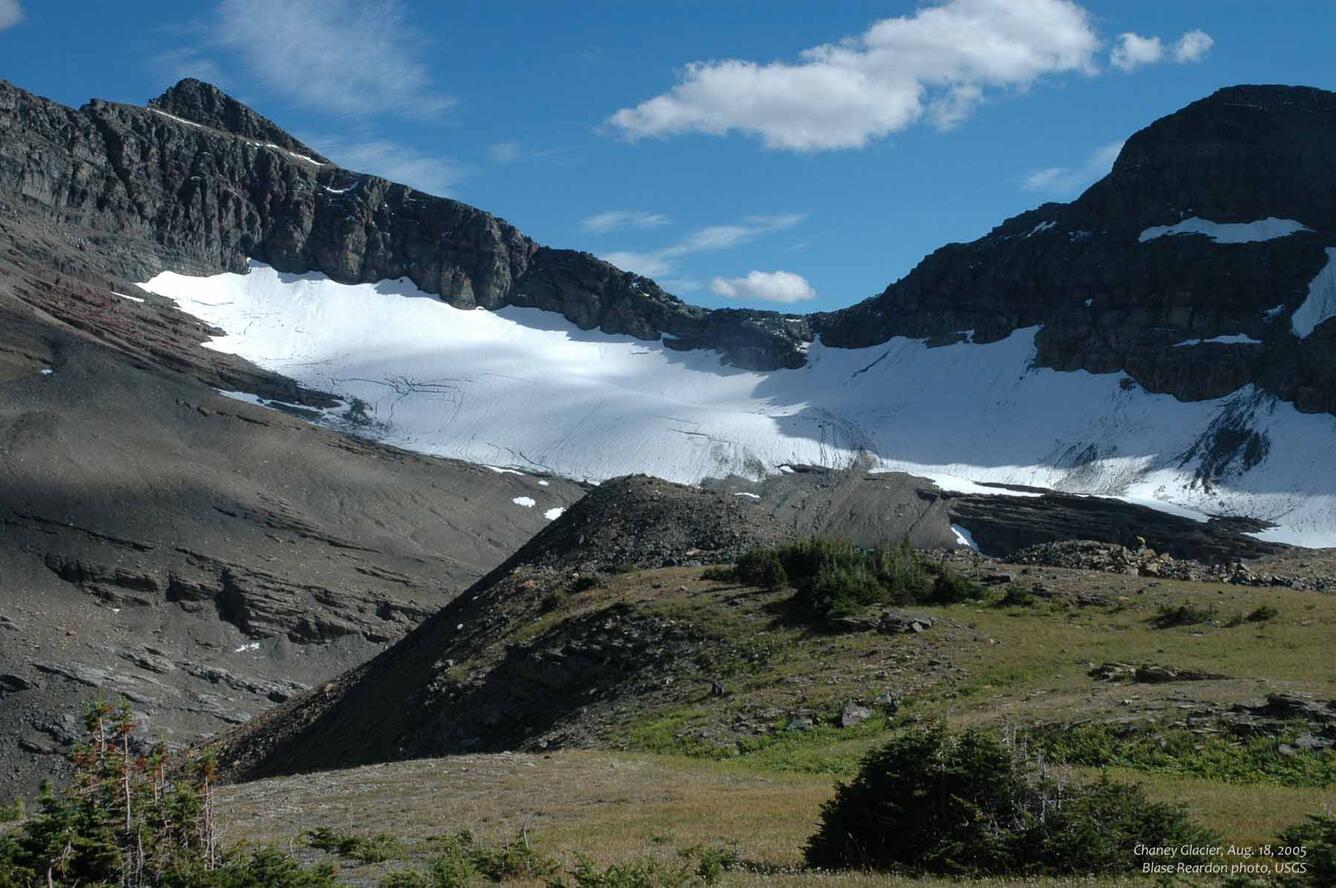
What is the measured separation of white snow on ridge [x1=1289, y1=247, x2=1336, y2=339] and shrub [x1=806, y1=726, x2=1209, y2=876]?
176261mm

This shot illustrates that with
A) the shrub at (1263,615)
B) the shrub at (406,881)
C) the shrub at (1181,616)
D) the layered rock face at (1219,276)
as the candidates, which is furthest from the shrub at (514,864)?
the layered rock face at (1219,276)

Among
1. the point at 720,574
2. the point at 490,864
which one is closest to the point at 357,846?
the point at 490,864

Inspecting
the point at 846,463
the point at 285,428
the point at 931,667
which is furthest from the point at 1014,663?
the point at 846,463

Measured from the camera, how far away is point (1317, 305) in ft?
572

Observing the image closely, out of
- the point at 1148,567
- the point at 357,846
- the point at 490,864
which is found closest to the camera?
the point at 490,864

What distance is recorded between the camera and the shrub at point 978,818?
46.5 ft

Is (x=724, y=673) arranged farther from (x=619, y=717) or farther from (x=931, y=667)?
(x=931, y=667)

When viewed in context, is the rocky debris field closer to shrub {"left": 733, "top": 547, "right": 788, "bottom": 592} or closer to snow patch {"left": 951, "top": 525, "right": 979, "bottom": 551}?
shrub {"left": 733, "top": 547, "right": 788, "bottom": 592}

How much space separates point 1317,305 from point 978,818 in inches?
7289

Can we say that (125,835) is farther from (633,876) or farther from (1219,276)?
(1219,276)

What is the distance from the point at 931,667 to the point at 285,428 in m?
123

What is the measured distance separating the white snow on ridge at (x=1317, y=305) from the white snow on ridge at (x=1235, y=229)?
Result: 37.0 feet

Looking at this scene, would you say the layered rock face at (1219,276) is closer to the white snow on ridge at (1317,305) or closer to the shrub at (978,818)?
the white snow on ridge at (1317,305)

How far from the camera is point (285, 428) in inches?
5556
